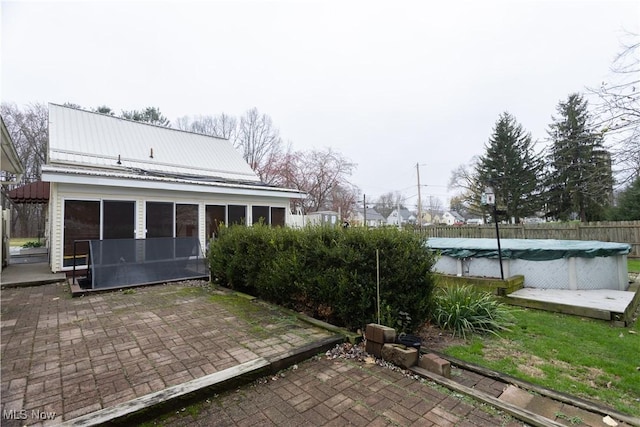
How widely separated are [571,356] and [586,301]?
2.76m

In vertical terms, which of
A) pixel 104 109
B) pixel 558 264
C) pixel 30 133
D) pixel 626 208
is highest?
pixel 104 109

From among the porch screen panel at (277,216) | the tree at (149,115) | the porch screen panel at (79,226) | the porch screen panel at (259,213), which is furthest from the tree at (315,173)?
the tree at (149,115)

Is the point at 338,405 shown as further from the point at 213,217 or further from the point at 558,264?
the point at 213,217

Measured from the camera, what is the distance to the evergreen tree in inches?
967

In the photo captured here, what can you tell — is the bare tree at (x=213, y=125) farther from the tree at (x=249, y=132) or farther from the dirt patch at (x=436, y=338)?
the dirt patch at (x=436, y=338)

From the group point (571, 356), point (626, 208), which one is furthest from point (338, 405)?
point (626, 208)

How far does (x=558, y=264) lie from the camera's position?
6.49m

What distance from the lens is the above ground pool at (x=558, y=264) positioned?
6.36m

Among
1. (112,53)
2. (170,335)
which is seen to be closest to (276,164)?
(112,53)

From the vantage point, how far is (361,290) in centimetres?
375

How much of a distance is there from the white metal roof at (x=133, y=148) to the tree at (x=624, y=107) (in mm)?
11654

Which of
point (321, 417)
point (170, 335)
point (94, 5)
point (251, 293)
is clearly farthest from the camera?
point (94, 5)

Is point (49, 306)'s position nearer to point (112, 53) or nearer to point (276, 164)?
point (112, 53)

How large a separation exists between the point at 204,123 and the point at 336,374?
29.4 m
